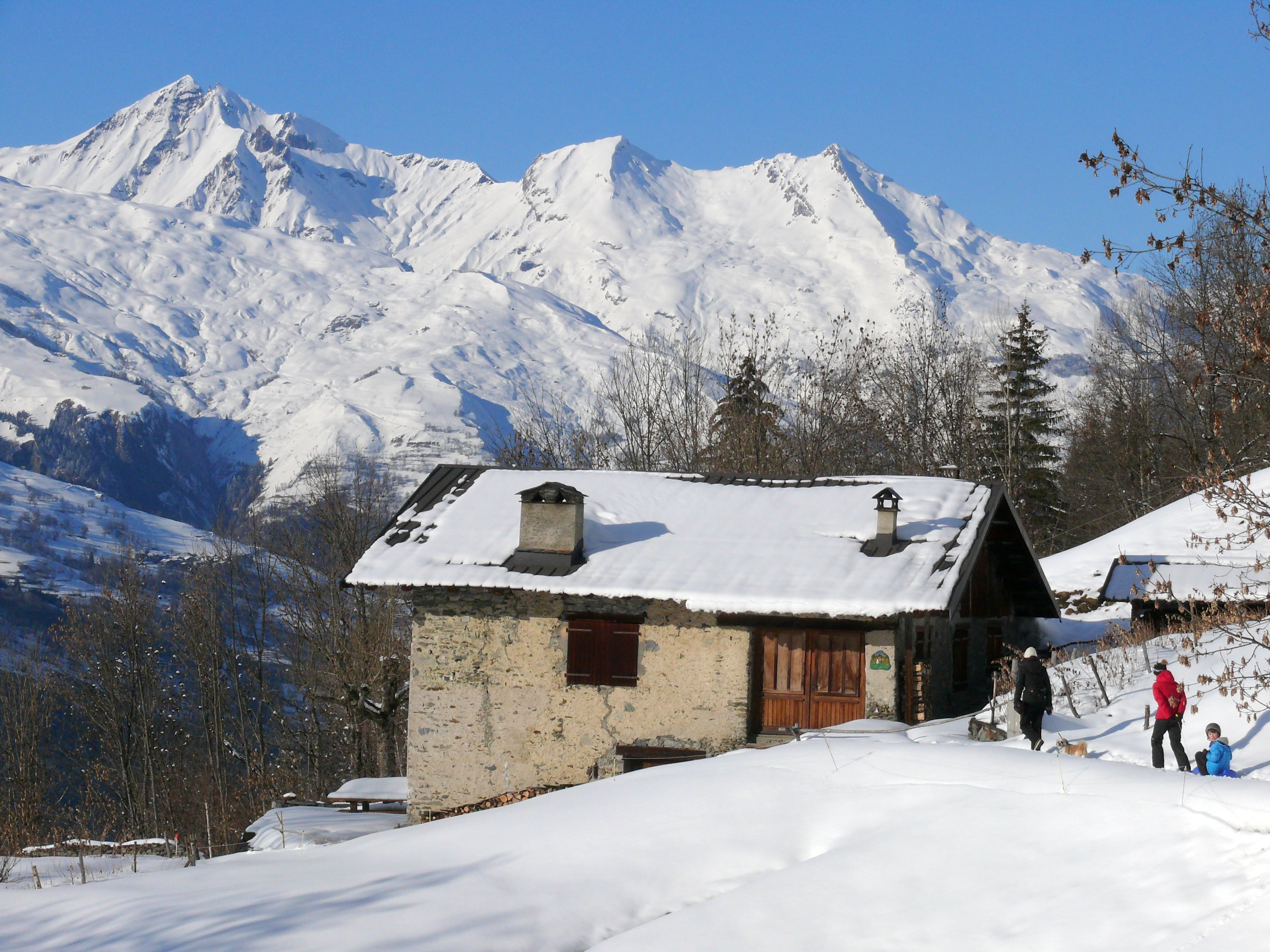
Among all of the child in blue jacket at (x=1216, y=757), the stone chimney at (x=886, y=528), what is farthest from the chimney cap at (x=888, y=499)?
the child in blue jacket at (x=1216, y=757)

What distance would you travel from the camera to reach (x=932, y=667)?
61.5ft

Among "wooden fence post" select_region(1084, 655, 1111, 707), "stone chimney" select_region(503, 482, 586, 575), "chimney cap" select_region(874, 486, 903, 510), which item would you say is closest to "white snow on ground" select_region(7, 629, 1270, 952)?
"wooden fence post" select_region(1084, 655, 1111, 707)

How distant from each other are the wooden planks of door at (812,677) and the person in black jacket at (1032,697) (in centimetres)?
410

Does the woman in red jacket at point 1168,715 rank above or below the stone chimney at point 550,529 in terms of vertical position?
below

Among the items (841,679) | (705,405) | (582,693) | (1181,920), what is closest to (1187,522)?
(705,405)

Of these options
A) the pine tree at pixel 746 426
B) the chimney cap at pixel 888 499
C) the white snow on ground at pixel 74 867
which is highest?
the pine tree at pixel 746 426

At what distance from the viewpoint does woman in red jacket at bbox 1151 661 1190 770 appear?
1263 cm

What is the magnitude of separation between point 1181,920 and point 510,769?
13.2 meters

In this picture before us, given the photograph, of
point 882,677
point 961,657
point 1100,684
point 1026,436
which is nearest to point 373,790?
point 882,677

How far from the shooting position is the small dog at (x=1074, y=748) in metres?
13.0

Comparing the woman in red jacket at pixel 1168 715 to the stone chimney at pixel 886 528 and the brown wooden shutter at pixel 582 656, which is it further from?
the brown wooden shutter at pixel 582 656

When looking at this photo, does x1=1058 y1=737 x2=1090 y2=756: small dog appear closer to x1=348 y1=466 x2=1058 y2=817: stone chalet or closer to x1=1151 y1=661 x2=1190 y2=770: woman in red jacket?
x1=1151 y1=661 x2=1190 y2=770: woman in red jacket

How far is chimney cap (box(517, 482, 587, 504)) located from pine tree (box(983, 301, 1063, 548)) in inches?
1091

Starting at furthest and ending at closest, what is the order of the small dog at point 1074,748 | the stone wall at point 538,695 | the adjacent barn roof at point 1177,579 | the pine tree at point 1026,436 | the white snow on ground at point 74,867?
the pine tree at point 1026,436 < the adjacent barn roof at point 1177,579 < the stone wall at point 538,695 < the white snow on ground at point 74,867 < the small dog at point 1074,748
